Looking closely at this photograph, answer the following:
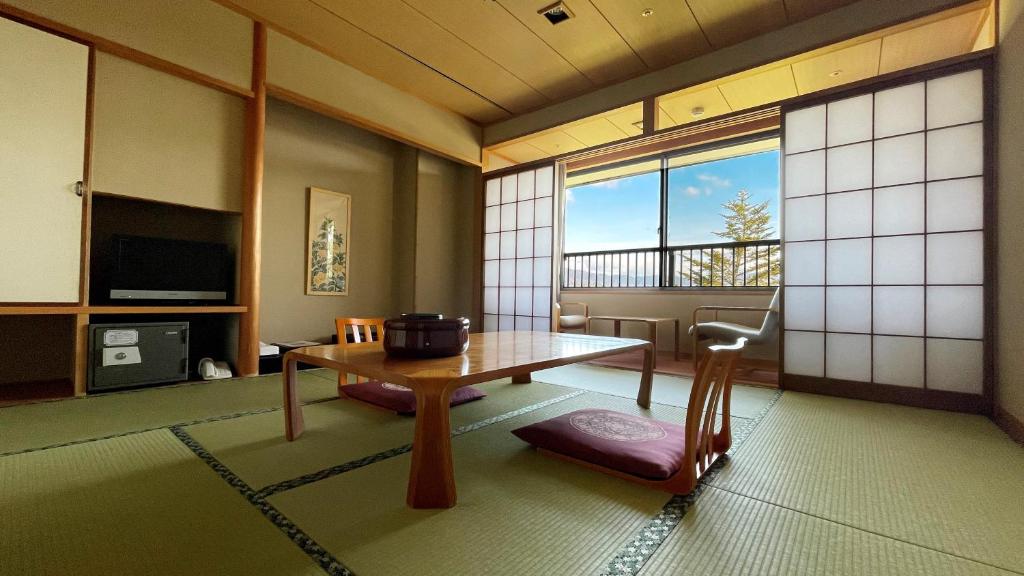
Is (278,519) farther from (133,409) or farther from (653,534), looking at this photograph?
(133,409)

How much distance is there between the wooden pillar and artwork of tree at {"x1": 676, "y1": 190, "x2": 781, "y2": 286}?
4.96m

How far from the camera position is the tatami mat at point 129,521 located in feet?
3.10

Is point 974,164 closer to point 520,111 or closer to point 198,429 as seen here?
point 520,111

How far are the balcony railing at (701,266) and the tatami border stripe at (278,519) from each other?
496 centimetres

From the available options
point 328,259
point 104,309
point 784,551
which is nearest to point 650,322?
point 784,551

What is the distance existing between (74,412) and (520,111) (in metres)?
4.30

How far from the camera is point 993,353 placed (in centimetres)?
236

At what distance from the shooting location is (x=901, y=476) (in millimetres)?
1515

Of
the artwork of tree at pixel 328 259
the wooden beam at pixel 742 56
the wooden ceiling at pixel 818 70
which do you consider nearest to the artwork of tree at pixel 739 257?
the wooden ceiling at pixel 818 70

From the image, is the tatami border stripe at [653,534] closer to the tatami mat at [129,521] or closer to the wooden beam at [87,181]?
the tatami mat at [129,521]

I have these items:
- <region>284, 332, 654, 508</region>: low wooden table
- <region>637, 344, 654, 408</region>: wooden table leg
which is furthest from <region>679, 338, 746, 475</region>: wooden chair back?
<region>637, 344, 654, 408</region>: wooden table leg

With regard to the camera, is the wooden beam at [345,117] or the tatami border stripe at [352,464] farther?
the wooden beam at [345,117]

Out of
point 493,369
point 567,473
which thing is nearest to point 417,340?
point 493,369

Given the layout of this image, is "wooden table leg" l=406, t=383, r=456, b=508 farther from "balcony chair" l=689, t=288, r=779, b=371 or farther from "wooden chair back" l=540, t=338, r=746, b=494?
"balcony chair" l=689, t=288, r=779, b=371
